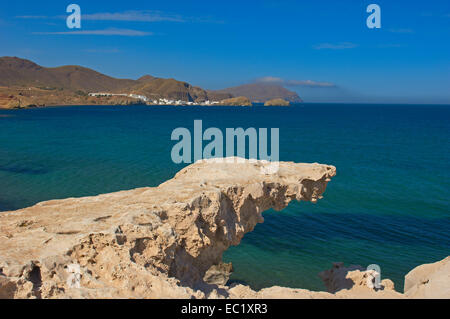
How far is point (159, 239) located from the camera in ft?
24.3

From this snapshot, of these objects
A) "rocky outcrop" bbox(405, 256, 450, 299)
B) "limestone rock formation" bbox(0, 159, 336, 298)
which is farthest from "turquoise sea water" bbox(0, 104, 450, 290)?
"limestone rock formation" bbox(0, 159, 336, 298)

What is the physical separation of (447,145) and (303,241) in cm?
4563

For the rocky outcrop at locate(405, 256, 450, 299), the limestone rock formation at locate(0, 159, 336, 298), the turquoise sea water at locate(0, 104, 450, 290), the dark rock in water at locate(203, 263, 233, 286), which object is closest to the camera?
the limestone rock formation at locate(0, 159, 336, 298)

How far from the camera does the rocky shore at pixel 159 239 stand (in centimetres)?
614

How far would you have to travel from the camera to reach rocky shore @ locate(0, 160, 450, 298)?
20.2 feet

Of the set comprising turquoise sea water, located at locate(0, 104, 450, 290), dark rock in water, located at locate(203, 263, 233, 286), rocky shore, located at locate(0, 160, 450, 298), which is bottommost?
dark rock in water, located at locate(203, 263, 233, 286)

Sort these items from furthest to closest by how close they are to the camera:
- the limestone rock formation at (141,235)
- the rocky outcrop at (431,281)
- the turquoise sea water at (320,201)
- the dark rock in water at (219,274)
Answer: the turquoise sea water at (320,201) → the dark rock in water at (219,274) → the rocky outcrop at (431,281) → the limestone rock formation at (141,235)

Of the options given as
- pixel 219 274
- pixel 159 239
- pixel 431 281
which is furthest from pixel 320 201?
pixel 159 239

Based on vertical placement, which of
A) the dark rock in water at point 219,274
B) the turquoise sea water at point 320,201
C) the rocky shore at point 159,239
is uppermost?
the rocky shore at point 159,239

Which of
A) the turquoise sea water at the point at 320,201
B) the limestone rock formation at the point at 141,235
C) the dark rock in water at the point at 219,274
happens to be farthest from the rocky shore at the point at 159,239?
the dark rock in water at the point at 219,274

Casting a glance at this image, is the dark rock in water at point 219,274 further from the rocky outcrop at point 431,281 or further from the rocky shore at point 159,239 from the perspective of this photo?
the rocky outcrop at point 431,281

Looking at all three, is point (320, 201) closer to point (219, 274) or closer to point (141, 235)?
point (219, 274)

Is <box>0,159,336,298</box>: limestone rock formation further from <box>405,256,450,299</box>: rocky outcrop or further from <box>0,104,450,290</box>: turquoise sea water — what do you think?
<box>0,104,450,290</box>: turquoise sea water

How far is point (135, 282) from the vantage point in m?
6.31
